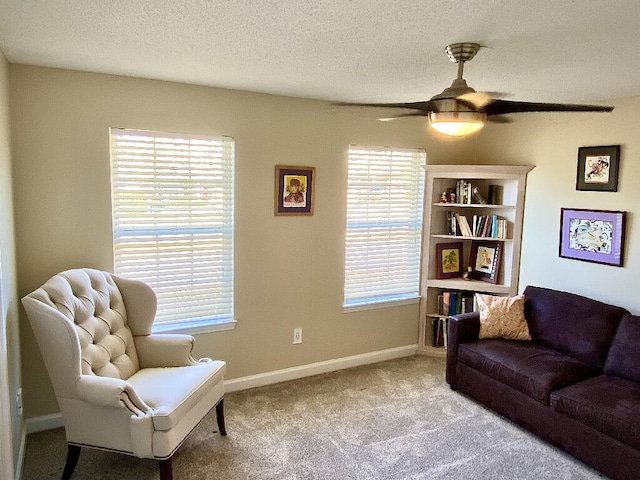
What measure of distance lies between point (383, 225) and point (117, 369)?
2456 mm

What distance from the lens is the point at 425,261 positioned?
4332 mm

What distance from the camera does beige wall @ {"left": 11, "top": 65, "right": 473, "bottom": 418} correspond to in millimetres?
2830

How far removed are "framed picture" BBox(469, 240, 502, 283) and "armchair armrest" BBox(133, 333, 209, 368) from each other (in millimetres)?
2758

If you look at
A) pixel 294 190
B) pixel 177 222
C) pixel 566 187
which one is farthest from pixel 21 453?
pixel 566 187

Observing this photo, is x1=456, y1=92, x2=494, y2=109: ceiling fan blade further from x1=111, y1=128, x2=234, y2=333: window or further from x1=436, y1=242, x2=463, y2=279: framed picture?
x1=436, y1=242, x2=463, y2=279: framed picture

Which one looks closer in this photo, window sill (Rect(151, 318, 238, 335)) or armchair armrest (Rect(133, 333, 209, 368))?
armchair armrest (Rect(133, 333, 209, 368))

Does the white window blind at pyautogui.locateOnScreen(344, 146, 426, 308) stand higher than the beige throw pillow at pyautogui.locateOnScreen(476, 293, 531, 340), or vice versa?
the white window blind at pyautogui.locateOnScreen(344, 146, 426, 308)

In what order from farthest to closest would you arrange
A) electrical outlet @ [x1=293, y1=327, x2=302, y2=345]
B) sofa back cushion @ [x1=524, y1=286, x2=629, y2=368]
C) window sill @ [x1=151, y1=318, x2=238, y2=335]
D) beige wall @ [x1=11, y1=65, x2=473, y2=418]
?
electrical outlet @ [x1=293, y1=327, x2=302, y2=345] < window sill @ [x1=151, y1=318, x2=238, y2=335] < sofa back cushion @ [x1=524, y1=286, x2=629, y2=368] < beige wall @ [x1=11, y1=65, x2=473, y2=418]

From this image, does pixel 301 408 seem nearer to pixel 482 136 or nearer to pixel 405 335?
pixel 405 335

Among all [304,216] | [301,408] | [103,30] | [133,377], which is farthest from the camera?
[304,216]

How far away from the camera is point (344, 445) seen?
2.87 meters

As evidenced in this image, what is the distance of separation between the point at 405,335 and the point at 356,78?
2520 millimetres

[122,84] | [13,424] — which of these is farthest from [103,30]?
[13,424]

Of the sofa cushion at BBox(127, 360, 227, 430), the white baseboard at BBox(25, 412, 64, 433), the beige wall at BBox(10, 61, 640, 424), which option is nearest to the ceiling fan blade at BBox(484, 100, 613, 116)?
the beige wall at BBox(10, 61, 640, 424)
